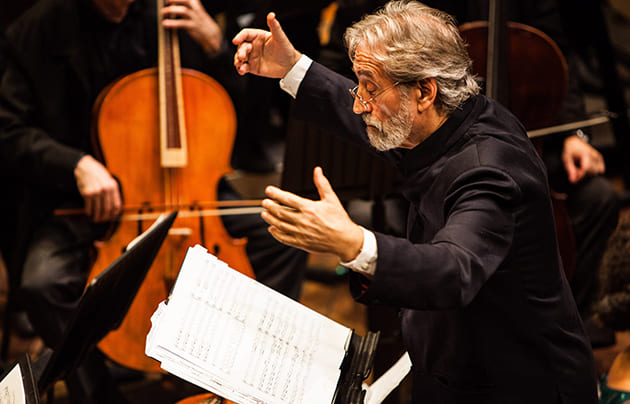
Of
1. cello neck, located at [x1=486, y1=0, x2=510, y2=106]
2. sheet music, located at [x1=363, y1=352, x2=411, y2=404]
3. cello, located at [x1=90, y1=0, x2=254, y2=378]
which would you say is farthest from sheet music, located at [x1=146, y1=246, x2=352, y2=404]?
cello neck, located at [x1=486, y1=0, x2=510, y2=106]

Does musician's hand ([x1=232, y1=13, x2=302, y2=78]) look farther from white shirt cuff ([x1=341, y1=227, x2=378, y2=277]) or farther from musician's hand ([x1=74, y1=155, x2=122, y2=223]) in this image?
musician's hand ([x1=74, y1=155, x2=122, y2=223])

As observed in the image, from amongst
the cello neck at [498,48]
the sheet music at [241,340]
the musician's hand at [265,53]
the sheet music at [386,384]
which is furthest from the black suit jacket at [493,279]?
the cello neck at [498,48]

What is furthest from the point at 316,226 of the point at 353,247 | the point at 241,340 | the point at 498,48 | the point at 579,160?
the point at 579,160

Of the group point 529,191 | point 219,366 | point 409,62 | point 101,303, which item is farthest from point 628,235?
point 101,303

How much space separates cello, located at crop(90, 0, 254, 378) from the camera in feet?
6.74

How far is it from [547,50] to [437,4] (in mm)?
410

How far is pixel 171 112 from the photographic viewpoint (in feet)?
6.98

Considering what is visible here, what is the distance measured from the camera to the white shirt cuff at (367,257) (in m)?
1.02

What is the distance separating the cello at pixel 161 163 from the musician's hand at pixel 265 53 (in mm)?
662

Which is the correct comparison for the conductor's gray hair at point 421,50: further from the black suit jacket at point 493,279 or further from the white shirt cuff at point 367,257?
the white shirt cuff at point 367,257

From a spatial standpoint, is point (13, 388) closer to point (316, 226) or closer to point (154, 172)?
point (316, 226)

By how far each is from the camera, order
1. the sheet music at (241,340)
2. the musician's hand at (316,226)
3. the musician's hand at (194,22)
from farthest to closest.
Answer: the musician's hand at (194,22), the sheet music at (241,340), the musician's hand at (316,226)

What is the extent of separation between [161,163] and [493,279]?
1.16 metres

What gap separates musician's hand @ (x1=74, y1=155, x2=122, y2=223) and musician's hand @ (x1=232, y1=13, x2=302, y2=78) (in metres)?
0.73
